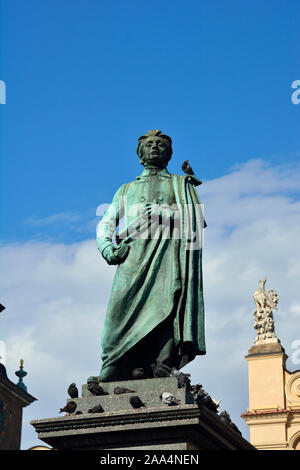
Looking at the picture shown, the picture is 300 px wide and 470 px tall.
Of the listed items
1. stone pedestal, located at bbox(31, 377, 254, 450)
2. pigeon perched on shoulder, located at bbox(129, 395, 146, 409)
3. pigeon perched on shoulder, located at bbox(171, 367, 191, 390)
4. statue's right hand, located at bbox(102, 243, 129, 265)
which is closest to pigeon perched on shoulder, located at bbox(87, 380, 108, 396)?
stone pedestal, located at bbox(31, 377, 254, 450)

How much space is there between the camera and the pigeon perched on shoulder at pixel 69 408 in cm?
1138

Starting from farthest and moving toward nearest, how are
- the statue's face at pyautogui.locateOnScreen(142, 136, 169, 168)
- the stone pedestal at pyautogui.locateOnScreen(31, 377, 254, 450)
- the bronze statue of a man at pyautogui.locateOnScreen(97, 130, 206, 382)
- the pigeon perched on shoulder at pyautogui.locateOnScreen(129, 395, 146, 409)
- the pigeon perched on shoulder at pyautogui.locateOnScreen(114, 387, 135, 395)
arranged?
the statue's face at pyautogui.locateOnScreen(142, 136, 169, 168), the bronze statue of a man at pyautogui.locateOnScreen(97, 130, 206, 382), the pigeon perched on shoulder at pyautogui.locateOnScreen(114, 387, 135, 395), the pigeon perched on shoulder at pyautogui.locateOnScreen(129, 395, 146, 409), the stone pedestal at pyautogui.locateOnScreen(31, 377, 254, 450)

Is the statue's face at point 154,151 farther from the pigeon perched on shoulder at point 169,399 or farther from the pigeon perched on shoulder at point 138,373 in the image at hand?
the pigeon perched on shoulder at point 169,399

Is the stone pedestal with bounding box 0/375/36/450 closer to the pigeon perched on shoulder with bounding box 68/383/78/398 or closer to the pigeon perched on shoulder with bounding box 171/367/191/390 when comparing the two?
the pigeon perched on shoulder with bounding box 68/383/78/398

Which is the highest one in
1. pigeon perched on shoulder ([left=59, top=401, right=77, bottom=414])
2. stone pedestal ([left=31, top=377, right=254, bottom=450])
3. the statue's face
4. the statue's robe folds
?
the statue's face

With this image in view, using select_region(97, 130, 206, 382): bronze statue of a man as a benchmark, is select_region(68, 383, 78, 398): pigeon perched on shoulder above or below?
below

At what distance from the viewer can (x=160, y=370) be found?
11664 mm

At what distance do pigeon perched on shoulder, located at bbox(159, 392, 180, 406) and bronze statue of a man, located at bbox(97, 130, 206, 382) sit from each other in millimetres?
691

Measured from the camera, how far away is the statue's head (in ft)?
43.0

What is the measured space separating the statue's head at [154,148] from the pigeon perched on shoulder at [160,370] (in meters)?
2.69

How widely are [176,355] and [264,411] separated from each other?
2240 cm

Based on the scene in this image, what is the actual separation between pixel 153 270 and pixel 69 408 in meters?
1.98

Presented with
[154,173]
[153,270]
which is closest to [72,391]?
[153,270]

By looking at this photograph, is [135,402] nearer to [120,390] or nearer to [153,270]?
[120,390]
